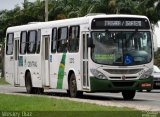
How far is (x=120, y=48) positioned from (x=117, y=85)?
1340 millimetres

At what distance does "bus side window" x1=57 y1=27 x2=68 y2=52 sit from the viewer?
86.9 ft

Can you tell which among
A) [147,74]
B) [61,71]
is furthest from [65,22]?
[147,74]

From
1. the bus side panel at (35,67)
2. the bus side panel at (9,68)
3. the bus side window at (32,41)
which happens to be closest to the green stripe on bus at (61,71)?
the bus side panel at (35,67)

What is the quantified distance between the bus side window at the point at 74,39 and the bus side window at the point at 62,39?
432 millimetres

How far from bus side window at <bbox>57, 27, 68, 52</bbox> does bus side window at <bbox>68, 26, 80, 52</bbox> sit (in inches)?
17.0

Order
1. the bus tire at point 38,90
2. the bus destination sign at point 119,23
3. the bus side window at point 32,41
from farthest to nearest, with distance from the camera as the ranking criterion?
the bus tire at point 38,90 → the bus side window at point 32,41 → the bus destination sign at point 119,23

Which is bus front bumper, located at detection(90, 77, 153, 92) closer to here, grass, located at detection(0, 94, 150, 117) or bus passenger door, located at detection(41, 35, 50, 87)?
grass, located at detection(0, 94, 150, 117)

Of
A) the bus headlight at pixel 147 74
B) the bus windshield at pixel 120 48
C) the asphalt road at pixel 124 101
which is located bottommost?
the asphalt road at pixel 124 101

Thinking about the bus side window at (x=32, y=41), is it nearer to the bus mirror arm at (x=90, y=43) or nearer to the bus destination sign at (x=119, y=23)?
the bus destination sign at (x=119, y=23)

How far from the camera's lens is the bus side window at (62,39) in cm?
2648

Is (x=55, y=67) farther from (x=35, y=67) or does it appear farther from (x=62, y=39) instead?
(x=35, y=67)

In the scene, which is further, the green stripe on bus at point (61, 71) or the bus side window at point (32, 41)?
the bus side window at point (32, 41)

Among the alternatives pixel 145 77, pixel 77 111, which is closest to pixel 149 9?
pixel 145 77

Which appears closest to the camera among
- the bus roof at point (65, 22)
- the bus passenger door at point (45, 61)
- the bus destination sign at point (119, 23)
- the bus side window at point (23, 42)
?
the bus destination sign at point (119, 23)
